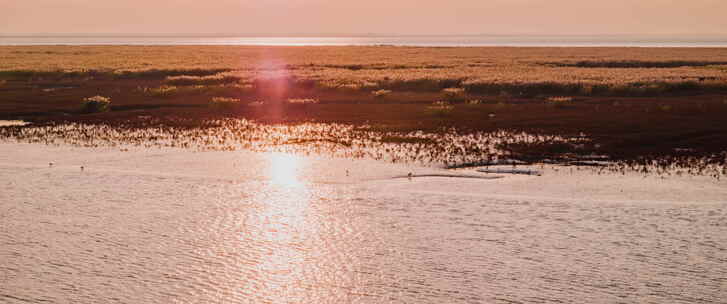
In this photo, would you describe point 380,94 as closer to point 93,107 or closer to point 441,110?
point 441,110

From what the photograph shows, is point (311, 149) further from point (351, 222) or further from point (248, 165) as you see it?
point (351, 222)

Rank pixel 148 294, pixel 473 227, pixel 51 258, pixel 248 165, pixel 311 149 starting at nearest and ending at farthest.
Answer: pixel 148 294 → pixel 51 258 → pixel 473 227 → pixel 248 165 → pixel 311 149

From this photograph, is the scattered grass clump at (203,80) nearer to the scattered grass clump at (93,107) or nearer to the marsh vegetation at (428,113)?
the marsh vegetation at (428,113)

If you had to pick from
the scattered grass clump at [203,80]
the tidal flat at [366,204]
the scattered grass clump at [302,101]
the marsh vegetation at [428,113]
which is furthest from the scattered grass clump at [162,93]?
the scattered grass clump at [203,80]

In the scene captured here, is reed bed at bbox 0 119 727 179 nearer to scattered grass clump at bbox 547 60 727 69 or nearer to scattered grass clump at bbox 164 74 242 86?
scattered grass clump at bbox 164 74 242 86

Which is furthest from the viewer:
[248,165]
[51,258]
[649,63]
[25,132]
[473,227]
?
[649,63]

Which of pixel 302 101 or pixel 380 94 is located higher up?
pixel 380 94

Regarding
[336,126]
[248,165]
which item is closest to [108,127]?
[336,126]

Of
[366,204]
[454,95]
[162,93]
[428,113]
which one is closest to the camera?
[366,204]

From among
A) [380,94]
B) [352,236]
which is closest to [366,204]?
[352,236]
